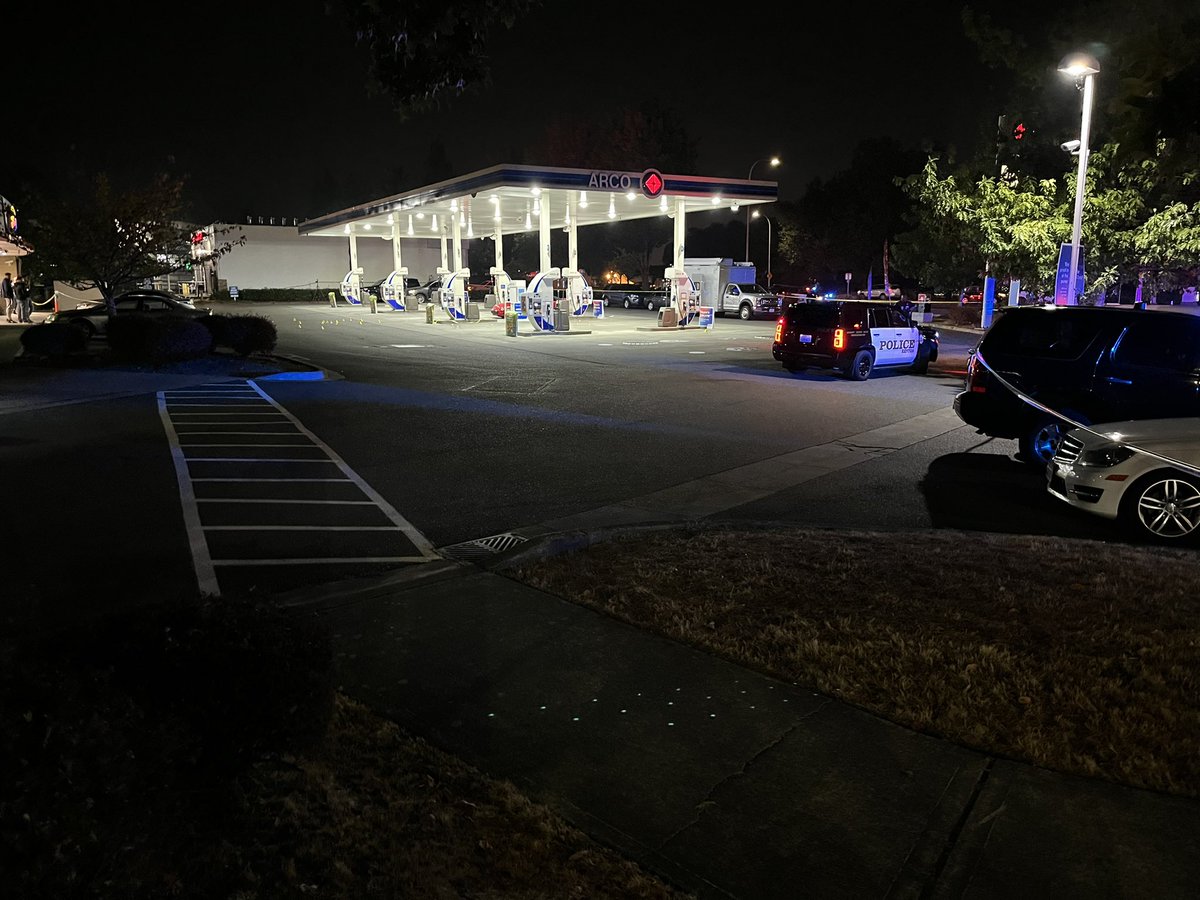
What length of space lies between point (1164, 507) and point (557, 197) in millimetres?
30388

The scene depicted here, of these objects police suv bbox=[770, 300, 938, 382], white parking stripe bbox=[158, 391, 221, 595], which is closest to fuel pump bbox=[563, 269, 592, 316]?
police suv bbox=[770, 300, 938, 382]

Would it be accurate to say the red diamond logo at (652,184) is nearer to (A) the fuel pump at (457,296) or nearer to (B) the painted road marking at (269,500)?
(A) the fuel pump at (457,296)

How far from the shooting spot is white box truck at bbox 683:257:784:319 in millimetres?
45062

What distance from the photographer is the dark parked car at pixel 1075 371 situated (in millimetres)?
9742

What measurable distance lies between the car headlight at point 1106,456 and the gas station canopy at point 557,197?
24.4 m

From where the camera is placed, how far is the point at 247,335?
22203mm

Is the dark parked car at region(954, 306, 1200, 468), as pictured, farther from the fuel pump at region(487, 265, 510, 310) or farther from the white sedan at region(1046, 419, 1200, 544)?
the fuel pump at region(487, 265, 510, 310)

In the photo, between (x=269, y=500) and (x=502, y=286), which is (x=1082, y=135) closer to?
(x=269, y=500)

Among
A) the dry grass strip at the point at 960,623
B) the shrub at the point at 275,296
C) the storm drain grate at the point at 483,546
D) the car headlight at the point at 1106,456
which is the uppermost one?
the shrub at the point at 275,296

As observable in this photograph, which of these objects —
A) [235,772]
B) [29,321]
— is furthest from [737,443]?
[29,321]

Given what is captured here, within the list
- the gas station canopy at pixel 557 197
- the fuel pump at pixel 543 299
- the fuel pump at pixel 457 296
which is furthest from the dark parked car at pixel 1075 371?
the fuel pump at pixel 457 296

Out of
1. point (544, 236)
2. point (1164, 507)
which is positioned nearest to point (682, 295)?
point (544, 236)

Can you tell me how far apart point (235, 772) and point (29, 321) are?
43.2 meters

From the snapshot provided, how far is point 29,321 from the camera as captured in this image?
38812mm
